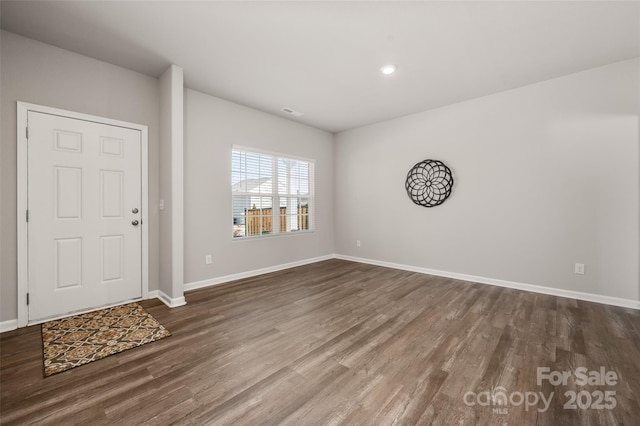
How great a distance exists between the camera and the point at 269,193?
4504 millimetres

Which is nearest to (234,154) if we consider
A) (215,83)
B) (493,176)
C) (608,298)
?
(215,83)

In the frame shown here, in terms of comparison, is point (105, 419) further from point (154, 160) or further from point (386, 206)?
point (386, 206)

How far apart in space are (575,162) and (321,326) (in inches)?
141

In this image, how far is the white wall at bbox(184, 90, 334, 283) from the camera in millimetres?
3541

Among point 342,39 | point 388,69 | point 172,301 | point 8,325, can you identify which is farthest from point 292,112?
point 8,325

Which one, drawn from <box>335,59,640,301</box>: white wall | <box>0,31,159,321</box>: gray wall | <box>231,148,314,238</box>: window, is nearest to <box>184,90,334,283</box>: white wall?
<box>231,148,314,238</box>: window

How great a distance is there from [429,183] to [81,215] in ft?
15.1

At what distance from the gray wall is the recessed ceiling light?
2791 mm

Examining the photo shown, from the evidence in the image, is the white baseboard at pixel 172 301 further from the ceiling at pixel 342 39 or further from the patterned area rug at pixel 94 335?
the ceiling at pixel 342 39

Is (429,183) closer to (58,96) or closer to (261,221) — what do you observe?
(261,221)

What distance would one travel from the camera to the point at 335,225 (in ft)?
18.8

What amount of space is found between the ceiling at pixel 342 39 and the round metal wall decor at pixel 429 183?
1.16 meters

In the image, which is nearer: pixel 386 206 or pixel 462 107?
pixel 462 107

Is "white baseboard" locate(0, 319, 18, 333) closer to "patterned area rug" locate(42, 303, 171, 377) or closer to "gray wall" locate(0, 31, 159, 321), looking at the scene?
"gray wall" locate(0, 31, 159, 321)
